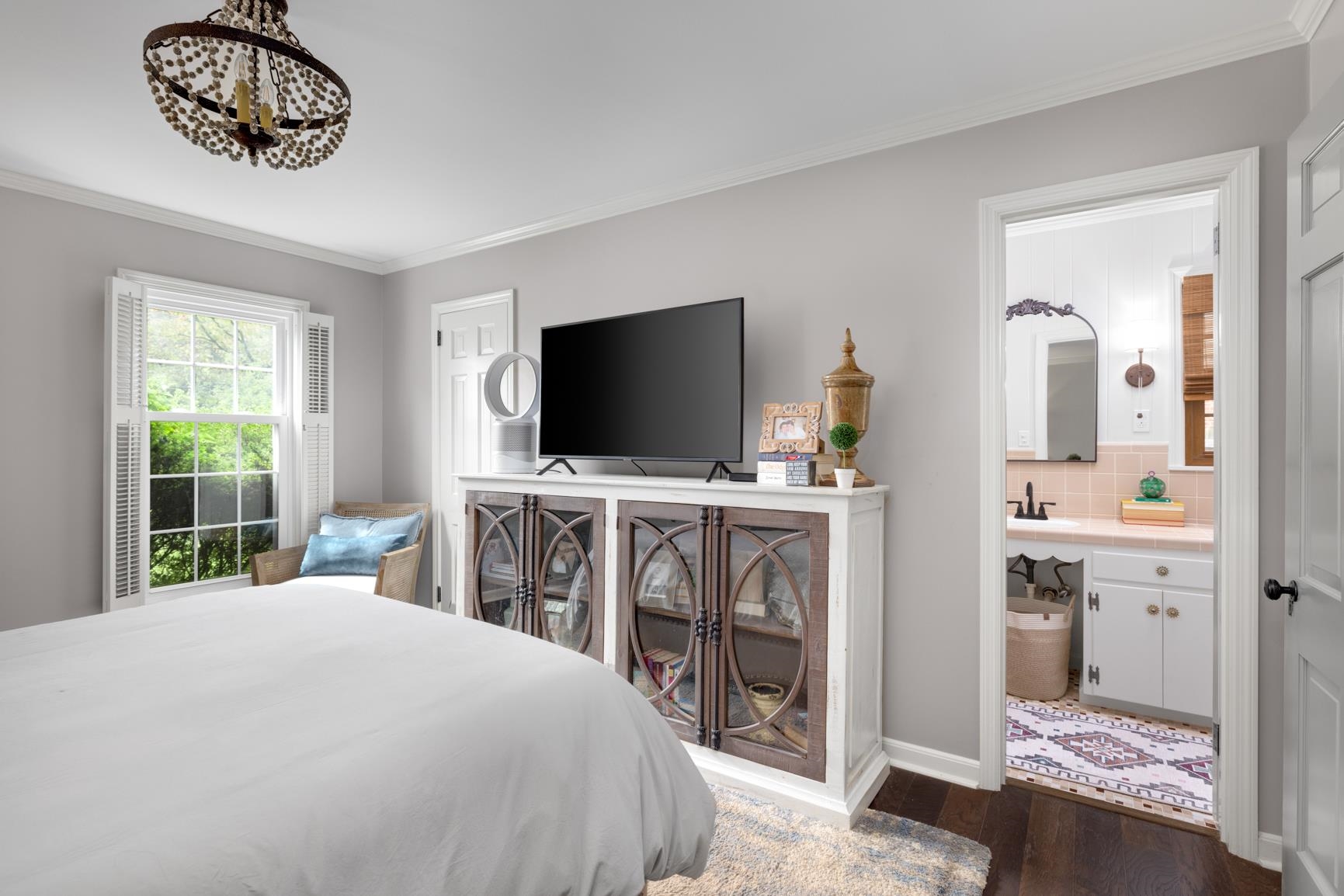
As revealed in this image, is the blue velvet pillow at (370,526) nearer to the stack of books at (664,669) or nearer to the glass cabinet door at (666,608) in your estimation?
the glass cabinet door at (666,608)

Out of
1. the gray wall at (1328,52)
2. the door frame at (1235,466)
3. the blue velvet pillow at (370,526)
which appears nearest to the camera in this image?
the gray wall at (1328,52)

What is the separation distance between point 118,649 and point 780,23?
2345 millimetres

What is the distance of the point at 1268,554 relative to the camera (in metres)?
1.92

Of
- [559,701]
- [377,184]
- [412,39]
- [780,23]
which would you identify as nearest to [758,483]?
[559,701]

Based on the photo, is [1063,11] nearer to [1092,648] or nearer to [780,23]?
[780,23]

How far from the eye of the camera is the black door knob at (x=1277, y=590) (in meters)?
1.57

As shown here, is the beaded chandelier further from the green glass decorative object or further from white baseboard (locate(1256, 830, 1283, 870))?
the green glass decorative object

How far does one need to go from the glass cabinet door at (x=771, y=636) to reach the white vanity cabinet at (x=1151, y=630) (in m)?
1.71

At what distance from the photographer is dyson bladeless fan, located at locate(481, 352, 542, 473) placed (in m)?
3.29

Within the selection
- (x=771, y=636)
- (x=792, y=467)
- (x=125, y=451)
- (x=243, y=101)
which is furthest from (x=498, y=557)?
(x=243, y=101)

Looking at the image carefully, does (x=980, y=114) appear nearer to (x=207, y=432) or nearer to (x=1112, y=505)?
(x=1112, y=505)

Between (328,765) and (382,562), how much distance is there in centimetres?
268

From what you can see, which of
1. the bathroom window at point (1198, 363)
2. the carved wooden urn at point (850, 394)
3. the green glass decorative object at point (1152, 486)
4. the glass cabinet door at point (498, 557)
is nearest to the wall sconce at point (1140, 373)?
the bathroom window at point (1198, 363)

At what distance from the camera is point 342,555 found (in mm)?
3701
